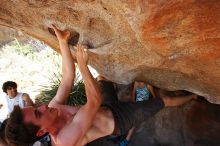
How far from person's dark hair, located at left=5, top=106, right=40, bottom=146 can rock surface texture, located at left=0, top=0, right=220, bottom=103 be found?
1.18m

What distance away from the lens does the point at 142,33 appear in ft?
12.6

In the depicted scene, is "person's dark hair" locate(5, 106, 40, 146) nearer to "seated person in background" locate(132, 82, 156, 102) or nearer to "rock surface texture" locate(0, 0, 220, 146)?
"rock surface texture" locate(0, 0, 220, 146)

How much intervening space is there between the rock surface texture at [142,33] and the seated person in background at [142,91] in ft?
0.93

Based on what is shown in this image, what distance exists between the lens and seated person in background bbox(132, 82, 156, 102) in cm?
557

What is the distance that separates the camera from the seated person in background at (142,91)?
5.57 meters

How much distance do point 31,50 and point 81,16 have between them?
395 inches

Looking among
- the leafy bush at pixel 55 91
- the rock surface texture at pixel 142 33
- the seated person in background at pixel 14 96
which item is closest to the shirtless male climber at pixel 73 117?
the rock surface texture at pixel 142 33

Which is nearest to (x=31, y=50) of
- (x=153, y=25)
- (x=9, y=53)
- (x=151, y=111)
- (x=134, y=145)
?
(x=9, y=53)

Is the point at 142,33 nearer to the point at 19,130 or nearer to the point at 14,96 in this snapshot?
the point at 19,130

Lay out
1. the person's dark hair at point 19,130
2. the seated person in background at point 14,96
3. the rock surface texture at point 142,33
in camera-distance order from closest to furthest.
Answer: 1. the rock surface texture at point 142,33
2. the person's dark hair at point 19,130
3. the seated person in background at point 14,96

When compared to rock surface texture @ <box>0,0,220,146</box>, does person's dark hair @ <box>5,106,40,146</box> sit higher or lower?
lower

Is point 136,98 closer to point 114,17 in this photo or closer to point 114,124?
point 114,124

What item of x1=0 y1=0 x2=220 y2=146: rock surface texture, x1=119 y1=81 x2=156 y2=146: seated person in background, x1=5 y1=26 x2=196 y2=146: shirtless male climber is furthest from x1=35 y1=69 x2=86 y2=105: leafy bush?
x1=5 y1=26 x2=196 y2=146: shirtless male climber

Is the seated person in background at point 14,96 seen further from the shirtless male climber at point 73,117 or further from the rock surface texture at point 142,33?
the shirtless male climber at point 73,117
